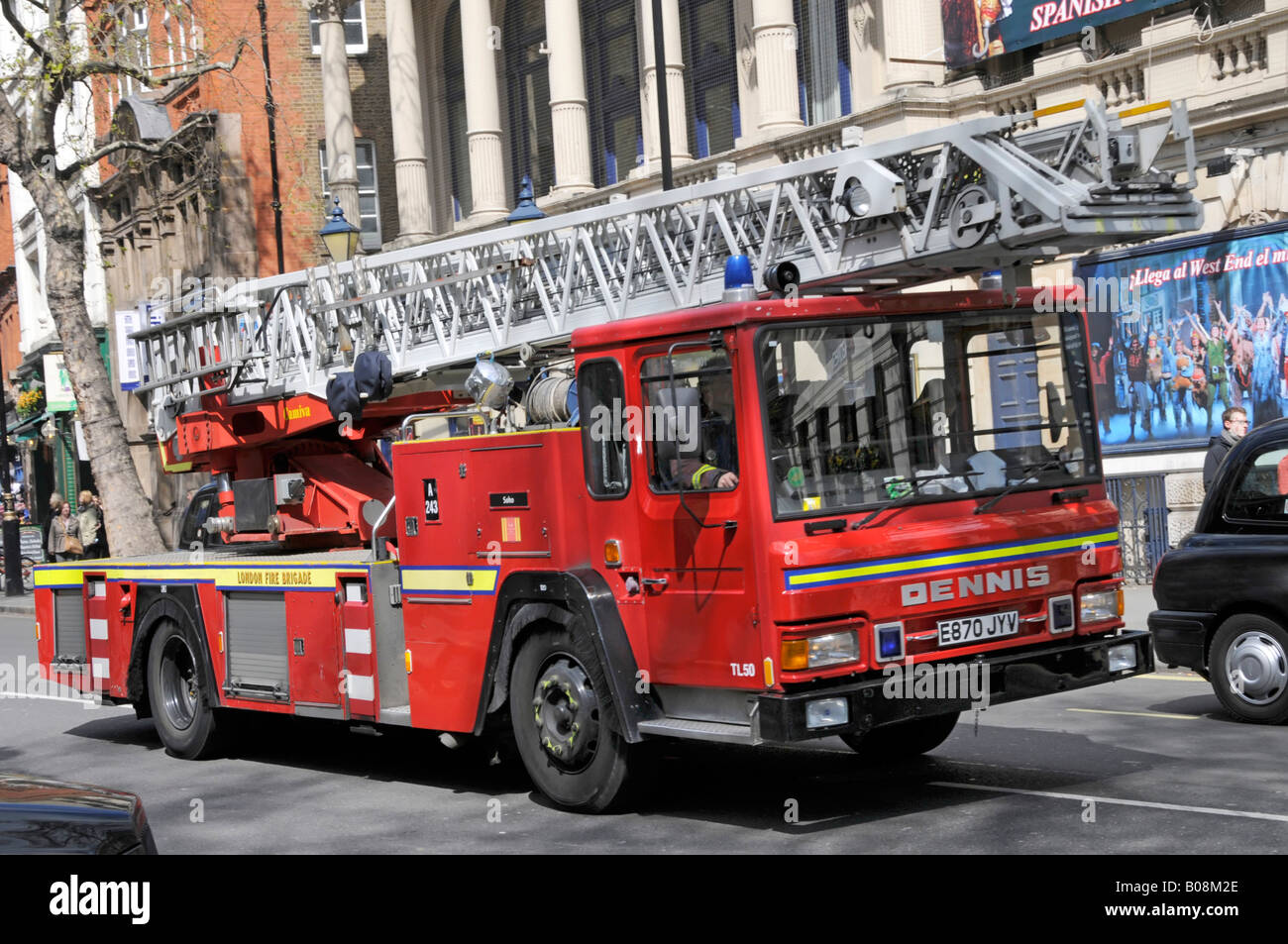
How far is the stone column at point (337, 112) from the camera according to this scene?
34.8m

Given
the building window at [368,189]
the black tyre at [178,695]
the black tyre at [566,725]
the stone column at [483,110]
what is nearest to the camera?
the black tyre at [566,725]

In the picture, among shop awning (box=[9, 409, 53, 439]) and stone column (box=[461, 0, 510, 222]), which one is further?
shop awning (box=[9, 409, 53, 439])

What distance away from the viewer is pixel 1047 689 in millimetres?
7984

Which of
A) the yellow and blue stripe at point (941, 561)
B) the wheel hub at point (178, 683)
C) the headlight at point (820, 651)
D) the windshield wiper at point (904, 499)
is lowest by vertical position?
the wheel hub at point (178, 683)

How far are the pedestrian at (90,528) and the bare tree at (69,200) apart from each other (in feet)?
3.96

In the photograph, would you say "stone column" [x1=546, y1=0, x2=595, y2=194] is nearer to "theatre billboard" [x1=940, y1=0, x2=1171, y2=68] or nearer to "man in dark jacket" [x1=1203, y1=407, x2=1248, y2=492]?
→ "theatre billboard" [x1=940, y1=0, x2=1171, y2=68]

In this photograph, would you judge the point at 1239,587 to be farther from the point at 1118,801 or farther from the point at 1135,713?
the point at 1118,801

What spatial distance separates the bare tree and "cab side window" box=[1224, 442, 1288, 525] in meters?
16.3

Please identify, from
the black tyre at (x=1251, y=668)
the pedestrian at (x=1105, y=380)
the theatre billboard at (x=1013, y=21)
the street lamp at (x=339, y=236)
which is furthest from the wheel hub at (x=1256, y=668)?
the street lamp at (x=339, y=236)

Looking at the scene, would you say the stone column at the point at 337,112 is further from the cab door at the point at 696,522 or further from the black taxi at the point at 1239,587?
the cab door at the point at 696,522

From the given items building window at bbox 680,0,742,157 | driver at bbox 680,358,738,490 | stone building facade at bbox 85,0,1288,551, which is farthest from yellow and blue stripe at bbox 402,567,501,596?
building window at bbox 680,0,742,157

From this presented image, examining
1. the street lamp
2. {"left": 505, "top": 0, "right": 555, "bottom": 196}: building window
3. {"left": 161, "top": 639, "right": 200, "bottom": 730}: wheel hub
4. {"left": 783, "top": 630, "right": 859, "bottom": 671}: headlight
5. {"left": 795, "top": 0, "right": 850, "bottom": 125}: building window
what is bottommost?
{"left": 161, "top": 639, "right": 200, "bottom": 730}: wheel hub

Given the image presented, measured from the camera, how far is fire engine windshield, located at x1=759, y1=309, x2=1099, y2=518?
7.62 m

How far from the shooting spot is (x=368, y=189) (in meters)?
40.6
